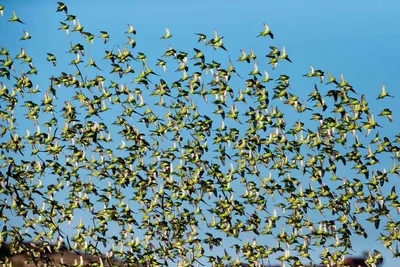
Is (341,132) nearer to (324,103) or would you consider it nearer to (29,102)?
(324,103)

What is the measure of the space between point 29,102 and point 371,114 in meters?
14.4

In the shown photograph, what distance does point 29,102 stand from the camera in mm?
42000

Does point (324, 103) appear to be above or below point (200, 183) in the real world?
above

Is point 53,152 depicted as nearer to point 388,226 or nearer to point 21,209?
point 21,209

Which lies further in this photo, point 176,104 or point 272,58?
point 176,104

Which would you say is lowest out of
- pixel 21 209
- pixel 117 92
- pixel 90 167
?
pixel 21 209

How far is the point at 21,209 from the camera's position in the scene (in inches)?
1585

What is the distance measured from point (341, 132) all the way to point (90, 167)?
10.8 metres

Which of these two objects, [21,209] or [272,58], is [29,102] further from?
[272,58]

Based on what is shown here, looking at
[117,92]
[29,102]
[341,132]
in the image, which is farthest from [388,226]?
[29,102]

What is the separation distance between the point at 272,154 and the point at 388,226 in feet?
18.7

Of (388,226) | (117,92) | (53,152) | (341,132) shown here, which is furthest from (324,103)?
(53,152)

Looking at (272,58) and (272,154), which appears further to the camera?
(272,154)

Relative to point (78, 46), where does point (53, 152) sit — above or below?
below
